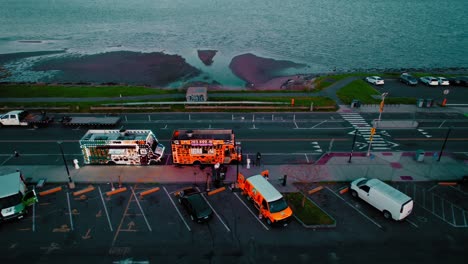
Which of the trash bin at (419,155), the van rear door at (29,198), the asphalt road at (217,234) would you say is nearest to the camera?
the asphalt road at (217,234)

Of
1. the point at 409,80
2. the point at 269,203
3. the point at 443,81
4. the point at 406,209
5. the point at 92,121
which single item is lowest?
the point at 406,209

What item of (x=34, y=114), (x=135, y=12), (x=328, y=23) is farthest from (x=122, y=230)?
(x=135, y=12)

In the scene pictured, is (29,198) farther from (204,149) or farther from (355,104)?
(355,104)

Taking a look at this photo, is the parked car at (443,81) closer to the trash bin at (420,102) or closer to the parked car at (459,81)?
the parked car at (459,81)

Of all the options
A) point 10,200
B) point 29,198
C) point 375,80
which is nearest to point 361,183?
point 29,198

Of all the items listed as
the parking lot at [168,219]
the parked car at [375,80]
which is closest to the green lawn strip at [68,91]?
the parking lot at [168,219]
